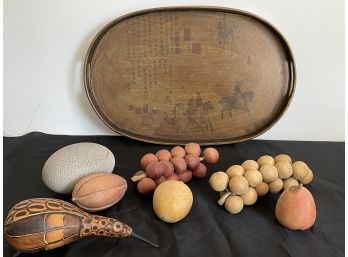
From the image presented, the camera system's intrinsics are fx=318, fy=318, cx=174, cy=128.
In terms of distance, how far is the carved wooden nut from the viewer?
0.54 meters

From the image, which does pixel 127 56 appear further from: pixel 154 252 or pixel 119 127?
pixel 154 252

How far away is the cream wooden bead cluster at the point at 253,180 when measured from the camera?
0.57 metres

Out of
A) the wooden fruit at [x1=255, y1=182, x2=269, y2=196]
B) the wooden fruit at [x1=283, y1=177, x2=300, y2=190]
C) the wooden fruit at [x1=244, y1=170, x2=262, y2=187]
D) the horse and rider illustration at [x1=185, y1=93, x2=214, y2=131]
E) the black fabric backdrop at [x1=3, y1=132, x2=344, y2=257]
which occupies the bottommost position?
the black fabric backdrop at [x1=3, y1=132, x2=344, y2=257]

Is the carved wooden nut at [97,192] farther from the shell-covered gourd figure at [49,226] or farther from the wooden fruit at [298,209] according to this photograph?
the wooden fruit at [298,209]

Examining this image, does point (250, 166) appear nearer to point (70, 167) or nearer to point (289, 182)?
point (289, 182)

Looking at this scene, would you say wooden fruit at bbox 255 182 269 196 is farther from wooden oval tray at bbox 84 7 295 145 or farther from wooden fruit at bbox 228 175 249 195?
wooden oval tray at bbox 84 7 295 145

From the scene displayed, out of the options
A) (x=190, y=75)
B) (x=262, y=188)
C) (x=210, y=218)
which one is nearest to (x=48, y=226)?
(x=210, y=218)

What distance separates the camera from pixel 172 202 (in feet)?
1.76

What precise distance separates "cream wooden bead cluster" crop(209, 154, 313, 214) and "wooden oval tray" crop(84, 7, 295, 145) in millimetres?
214

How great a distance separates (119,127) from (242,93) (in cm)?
33

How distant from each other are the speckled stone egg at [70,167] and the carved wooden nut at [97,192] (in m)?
0.03

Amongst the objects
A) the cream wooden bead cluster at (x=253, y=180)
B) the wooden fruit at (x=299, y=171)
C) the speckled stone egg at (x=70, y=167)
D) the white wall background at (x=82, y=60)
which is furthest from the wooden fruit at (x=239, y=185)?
the white wall background at (x=82, y=60)

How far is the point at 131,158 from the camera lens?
78cm

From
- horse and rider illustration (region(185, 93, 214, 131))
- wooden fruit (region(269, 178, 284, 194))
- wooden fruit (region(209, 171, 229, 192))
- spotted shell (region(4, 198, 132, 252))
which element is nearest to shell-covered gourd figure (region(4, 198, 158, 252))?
spotted shell (region(4, 198, 132, 252))
